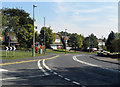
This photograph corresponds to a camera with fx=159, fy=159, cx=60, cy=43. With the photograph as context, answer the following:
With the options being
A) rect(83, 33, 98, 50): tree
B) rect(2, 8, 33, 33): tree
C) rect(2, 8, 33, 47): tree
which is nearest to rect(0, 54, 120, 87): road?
rect(2, 8, 33, 47): tree

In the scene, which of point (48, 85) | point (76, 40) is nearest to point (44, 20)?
point (76, 40)

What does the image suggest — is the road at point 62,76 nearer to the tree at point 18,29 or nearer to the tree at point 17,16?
the tree at point 18,29

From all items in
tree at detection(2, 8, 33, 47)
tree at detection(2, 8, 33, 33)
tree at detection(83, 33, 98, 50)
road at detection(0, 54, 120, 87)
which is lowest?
road at detection(0, 54, 120, 87)

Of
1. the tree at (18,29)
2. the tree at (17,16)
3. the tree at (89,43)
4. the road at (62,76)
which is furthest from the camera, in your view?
the tree at (89,43)

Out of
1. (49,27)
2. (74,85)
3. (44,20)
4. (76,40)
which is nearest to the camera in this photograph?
(74,85)

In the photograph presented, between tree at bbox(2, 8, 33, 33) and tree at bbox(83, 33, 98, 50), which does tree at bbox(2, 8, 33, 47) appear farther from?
tree at bbox(83, 33, 98, 50)

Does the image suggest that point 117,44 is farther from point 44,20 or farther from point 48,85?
point 44,20

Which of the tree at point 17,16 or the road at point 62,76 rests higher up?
the tree at point 17,16

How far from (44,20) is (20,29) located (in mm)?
17558

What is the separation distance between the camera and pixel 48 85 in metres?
7.94

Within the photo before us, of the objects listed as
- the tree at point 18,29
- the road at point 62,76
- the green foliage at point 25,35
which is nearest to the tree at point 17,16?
the tree at point 18,29

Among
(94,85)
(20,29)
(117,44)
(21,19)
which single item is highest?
(21,19)

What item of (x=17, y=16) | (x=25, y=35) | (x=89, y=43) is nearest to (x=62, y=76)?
(x=25, y=35)

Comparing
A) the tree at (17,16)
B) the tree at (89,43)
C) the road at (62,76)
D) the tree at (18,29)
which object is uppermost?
the tree at (17,16)
